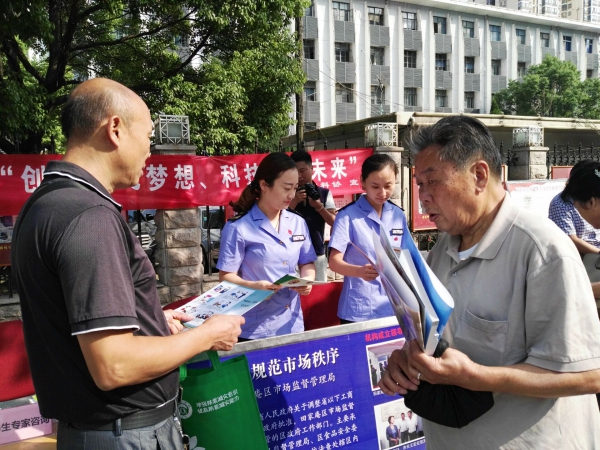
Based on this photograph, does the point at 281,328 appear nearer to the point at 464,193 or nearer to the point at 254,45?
the point at 464,193

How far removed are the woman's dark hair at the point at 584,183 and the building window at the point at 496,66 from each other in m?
36.9

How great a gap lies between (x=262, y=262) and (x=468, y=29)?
3670 centimetres

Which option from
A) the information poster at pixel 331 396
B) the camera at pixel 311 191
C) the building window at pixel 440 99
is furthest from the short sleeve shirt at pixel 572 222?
the building window at pixel 440 99

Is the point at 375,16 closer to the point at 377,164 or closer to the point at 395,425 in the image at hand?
the point at 377,164

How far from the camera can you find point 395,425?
2.23m

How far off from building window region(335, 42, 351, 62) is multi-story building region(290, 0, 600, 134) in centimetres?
6

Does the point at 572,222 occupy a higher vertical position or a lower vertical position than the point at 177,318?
higher

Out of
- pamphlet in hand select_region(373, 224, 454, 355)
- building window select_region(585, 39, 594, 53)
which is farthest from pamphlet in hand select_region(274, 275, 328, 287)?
building window select_region(585, 39, 594, 53)

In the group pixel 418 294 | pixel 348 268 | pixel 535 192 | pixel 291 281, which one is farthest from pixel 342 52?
pixel 418 294

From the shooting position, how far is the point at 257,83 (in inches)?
413

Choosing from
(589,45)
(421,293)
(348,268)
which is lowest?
(348,268)

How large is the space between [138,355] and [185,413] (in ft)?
2.05

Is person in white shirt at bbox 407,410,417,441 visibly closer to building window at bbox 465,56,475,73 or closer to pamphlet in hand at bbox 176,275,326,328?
pamphlet in hand at bbox 176,275,326,328

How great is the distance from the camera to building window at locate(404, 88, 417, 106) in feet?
106
